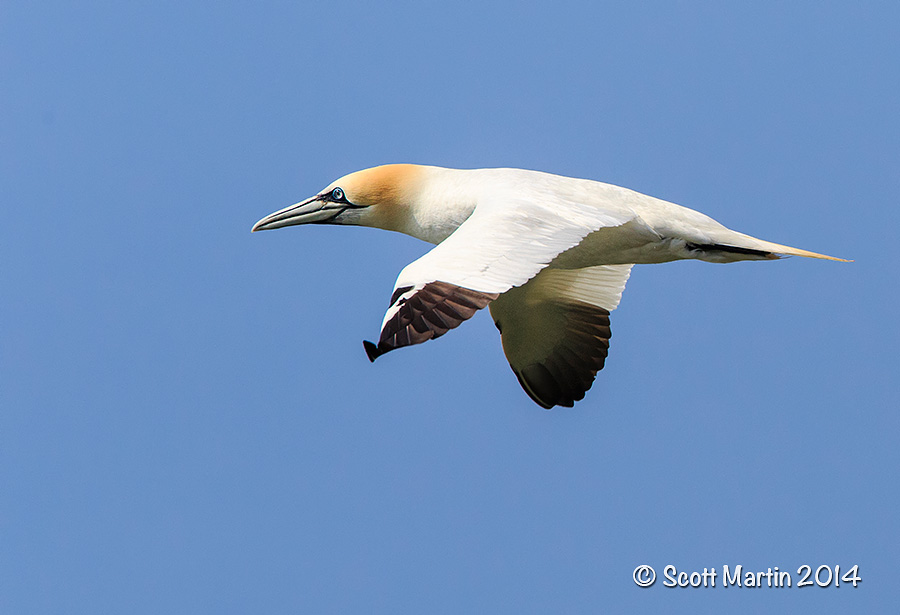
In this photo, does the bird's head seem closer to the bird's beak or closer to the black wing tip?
the bird's beak

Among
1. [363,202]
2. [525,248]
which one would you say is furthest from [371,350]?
[363,202]

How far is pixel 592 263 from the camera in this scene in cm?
981

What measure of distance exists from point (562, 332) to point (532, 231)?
10.2 ft

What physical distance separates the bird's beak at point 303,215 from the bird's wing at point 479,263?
2.20 meters

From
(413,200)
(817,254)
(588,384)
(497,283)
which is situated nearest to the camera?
(497,283)

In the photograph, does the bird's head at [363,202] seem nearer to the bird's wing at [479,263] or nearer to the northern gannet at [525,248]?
the northern gannet at [525,248]

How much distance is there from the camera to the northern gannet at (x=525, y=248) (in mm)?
7238

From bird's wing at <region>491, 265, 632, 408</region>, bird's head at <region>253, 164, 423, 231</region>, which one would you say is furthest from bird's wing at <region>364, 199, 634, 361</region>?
bird's wing at <region>491, 265, 632, 408</region>

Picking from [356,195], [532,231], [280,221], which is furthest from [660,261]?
[280,221]

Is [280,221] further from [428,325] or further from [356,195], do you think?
[428,325]

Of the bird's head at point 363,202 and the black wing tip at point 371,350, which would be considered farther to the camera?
the bird's head at point 363,202

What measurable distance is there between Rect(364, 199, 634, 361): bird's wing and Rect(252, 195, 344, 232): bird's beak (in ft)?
7.21

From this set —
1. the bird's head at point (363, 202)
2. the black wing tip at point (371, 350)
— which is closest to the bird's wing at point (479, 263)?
the black wing tip at point (371, 350)

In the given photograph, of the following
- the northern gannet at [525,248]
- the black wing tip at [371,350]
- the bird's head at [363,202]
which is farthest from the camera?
the bird's head at [363,202]
